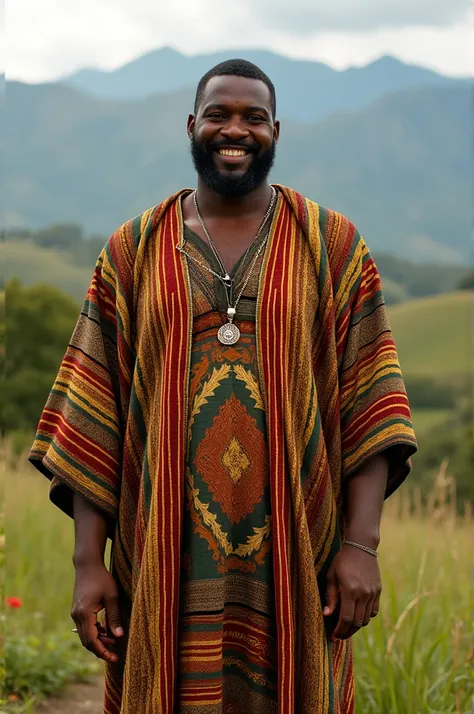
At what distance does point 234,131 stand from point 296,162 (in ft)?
405

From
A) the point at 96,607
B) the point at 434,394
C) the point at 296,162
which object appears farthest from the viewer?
the point at 296,162

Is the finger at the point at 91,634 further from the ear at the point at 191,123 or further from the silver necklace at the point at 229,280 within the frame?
the ear at the point at 191,123

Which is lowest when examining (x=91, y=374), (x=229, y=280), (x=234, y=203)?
(x=91, y=374)

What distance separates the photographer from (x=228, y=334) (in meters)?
2.53

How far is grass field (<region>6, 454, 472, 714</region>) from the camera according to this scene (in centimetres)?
344

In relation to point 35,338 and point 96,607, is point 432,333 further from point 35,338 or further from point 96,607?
point 96,607

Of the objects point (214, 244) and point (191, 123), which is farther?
point (191, 123)

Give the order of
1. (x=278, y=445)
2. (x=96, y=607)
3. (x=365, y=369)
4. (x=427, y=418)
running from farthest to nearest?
(x=427, y=418) < (x=365, y=369) < (x=96, y=607) < (x=278, y=445)

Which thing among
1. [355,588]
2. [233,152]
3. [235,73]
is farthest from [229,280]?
[355,588]

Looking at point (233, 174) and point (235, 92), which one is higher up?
point (235, 92)

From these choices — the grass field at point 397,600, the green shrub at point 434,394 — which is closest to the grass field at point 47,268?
the green shrub at point 434,394

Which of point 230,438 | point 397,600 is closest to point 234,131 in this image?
point 230,438

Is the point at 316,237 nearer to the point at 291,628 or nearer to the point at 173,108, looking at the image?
the point at 291,628

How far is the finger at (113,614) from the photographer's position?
262 centimetres
